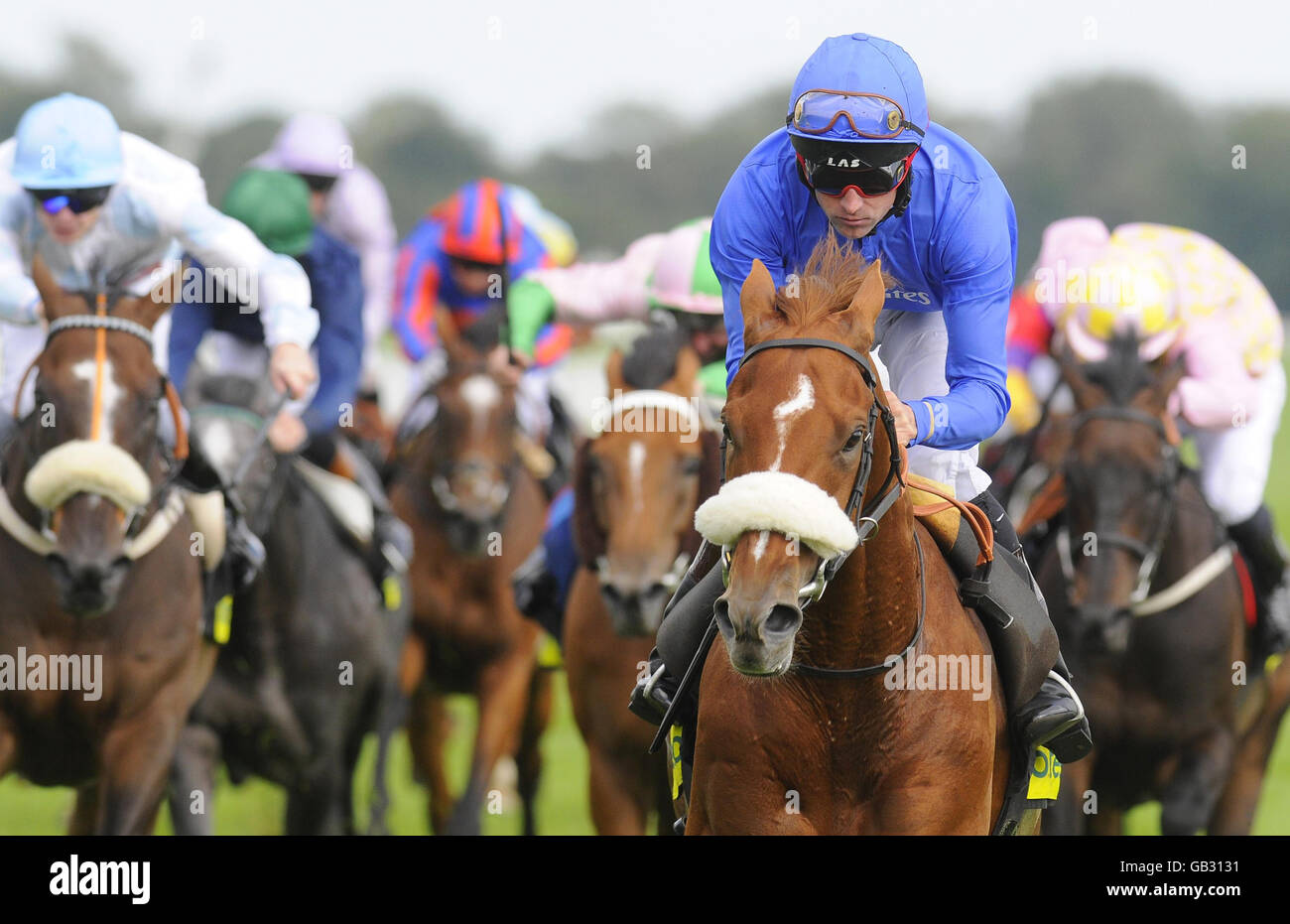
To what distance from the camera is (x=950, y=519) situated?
14.3 ft

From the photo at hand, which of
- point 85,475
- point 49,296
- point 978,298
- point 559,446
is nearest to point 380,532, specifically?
point 559,446

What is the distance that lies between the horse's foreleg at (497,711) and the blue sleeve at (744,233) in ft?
12.8

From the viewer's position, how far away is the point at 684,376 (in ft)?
22.8

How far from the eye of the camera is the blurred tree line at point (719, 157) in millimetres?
38125

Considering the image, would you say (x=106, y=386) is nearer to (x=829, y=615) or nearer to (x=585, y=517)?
(x=585, y=517)

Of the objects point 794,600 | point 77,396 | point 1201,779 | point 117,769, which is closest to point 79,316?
point 77,396

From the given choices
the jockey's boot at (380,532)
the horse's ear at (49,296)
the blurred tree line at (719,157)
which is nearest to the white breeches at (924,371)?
the horse's ear at (49,296)

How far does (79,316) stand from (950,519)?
115 inches

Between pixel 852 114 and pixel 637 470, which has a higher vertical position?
pixel 637 470

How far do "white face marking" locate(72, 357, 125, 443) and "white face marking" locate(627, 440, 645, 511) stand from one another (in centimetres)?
179

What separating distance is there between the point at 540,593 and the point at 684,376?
1.30 meters

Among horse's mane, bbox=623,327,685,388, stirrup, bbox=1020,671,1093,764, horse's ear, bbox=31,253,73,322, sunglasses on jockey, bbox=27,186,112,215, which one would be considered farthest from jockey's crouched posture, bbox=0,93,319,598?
stirrup, bbox=1020,671,1093,764

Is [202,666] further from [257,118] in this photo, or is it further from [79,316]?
[257,118]
